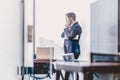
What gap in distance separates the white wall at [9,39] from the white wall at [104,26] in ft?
3.18

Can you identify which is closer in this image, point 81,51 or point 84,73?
point 84,73

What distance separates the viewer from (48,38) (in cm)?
341

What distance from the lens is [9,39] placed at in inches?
112

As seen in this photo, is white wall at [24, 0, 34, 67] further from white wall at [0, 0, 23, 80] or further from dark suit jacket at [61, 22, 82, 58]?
dark suit jacket at [61, 22, 82, 58]

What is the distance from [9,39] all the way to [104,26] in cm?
114

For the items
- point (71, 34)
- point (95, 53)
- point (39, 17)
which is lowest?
point (95, 53)

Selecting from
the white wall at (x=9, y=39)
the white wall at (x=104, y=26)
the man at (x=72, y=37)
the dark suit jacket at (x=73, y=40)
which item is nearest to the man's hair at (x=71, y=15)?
the man at (x=72, y=37)

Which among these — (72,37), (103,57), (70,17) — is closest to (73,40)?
(72,37)

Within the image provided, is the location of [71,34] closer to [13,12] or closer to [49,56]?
[49,56]

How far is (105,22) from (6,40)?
1.19m

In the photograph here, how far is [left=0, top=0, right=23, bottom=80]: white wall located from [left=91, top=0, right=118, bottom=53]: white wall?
3.18 ft

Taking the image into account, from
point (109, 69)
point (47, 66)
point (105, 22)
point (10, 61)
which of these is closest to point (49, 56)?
point (47, 66)

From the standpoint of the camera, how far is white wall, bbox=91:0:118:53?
2.78 metres

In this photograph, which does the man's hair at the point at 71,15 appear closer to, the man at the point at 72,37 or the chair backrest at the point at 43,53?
the man at the point at 72,37
